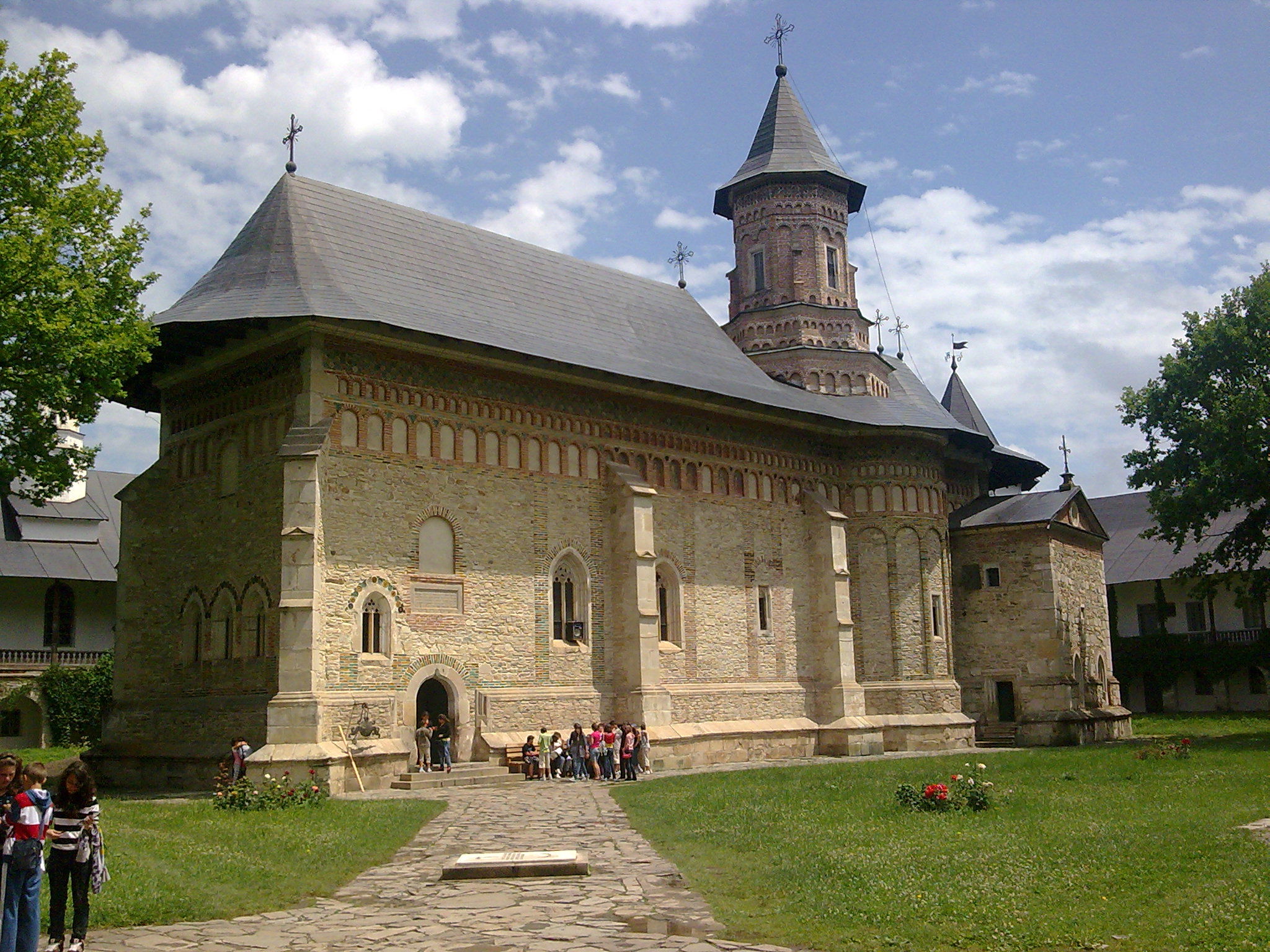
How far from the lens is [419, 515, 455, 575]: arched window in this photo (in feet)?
69.5

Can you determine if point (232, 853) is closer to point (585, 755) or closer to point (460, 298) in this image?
point (585, 755)

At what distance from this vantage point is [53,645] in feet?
111

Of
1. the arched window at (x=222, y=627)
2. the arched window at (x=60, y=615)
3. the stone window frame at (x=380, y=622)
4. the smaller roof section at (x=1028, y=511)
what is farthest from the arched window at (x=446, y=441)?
the arched window at (x=60, y=615)

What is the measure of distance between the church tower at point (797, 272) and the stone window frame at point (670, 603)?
8.84 metres

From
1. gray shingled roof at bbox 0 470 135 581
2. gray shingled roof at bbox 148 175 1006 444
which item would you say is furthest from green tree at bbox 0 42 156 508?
gray shingled roof at bbox 0 470 135 581

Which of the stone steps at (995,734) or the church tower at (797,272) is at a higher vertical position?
the church tower at (797,272)

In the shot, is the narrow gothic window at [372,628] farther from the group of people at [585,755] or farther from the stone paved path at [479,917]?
the stone paved path at [479,917]

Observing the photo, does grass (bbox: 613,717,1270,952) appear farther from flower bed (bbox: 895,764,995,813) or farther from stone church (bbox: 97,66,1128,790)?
stone church (bbox: 97,66,1128,790)

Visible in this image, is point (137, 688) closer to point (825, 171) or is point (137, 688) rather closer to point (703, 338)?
point (703, 338)

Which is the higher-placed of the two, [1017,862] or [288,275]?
[288,275]

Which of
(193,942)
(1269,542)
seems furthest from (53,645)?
(1269,542)

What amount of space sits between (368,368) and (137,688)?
739 cm

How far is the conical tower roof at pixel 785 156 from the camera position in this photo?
3372cm

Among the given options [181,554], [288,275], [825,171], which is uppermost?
[825,171]
